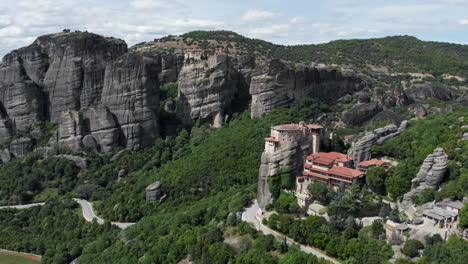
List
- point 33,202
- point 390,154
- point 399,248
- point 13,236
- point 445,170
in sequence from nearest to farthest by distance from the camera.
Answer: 1. point 399,248
2. point 445,170
3. point 390,154
4. point 13,236
5. point 33,202

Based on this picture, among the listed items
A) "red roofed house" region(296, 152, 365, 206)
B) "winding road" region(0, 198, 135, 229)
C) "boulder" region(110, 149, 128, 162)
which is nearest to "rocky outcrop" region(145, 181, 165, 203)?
"winding road" region(0, 198, 135, 229)

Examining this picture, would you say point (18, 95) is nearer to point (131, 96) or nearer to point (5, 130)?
point (5, 130)

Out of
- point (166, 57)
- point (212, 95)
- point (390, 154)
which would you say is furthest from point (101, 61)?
point (390, 154)

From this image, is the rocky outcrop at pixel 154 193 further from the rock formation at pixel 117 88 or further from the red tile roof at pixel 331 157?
the red tile roof at pixel 331 157

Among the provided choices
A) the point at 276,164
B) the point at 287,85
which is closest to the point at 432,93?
the point at 287,85

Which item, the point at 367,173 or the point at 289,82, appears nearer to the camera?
the point at 367,173

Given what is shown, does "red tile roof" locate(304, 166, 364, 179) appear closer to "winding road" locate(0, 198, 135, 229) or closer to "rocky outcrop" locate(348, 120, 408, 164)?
"rocky outcrop" locate(348, 120, 408, 164)

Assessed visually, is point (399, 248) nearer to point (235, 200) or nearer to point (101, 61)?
point (235, 200)
